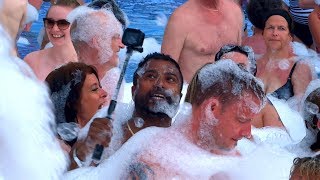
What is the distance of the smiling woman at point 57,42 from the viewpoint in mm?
4340

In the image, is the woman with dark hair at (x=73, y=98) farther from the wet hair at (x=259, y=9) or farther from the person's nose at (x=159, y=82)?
the wet hair at (x=259, y=9)

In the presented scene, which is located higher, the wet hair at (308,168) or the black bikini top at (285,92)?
the wet hair at (308,168)

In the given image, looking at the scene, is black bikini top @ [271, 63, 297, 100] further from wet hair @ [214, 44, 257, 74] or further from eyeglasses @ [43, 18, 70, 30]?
eyeglasses @ [43, 18, 70, 30]

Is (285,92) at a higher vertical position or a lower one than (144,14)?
higher

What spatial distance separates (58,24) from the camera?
14.5 feet

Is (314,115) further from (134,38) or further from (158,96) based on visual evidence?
(134,38)

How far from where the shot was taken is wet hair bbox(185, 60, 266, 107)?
2646 millimetres

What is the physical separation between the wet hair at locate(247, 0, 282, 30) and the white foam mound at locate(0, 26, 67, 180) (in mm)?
3966

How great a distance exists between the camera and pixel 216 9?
439 centimetres

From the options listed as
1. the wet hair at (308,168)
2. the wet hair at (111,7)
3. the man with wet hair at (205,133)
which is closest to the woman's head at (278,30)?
the wet hair at (111,7)

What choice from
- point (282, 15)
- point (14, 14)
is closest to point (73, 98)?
point (14, 14)

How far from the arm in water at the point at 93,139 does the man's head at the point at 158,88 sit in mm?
259

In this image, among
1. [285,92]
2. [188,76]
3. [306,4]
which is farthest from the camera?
[306,4]

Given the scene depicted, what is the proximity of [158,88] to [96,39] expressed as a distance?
1.00 metres
